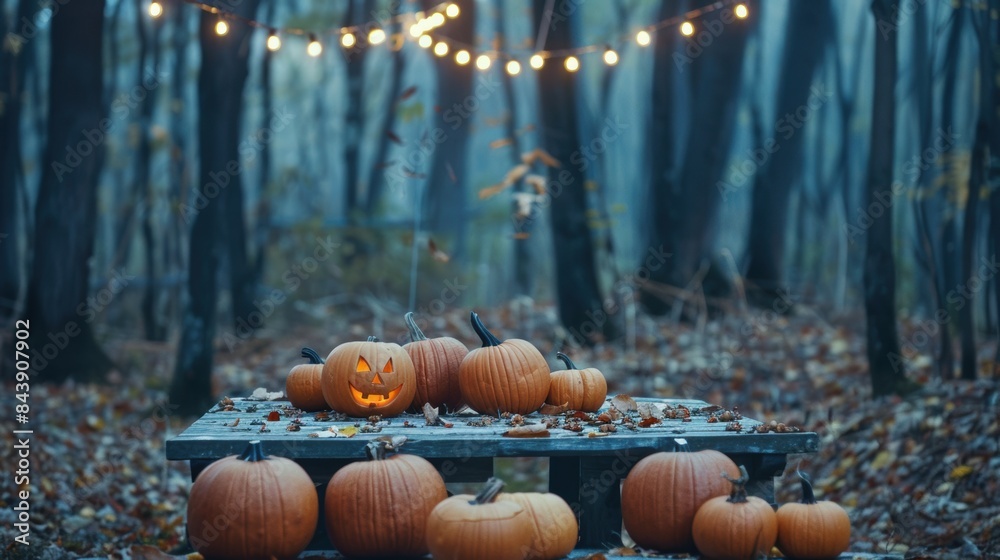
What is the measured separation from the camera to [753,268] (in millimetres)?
12562

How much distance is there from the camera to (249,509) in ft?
11.8

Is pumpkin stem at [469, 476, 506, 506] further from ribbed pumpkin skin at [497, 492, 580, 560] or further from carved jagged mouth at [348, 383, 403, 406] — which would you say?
carved jagged mouth at [348, 383, 403, 406]

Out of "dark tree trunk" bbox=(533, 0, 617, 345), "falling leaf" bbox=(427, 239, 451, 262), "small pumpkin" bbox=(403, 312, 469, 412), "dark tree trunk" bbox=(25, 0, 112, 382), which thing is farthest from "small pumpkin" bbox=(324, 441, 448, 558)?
"dark tree trunk" bbox=(25, 0, 112, 382)

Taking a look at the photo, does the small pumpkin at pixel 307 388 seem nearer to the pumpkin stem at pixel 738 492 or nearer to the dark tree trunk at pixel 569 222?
the pumpkin stem at pixel 738 492

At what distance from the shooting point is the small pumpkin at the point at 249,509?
11.8 ft

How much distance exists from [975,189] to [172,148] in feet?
47.1

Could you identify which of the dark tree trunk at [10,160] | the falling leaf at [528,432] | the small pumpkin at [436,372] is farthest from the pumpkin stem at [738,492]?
the dark tree trunk at [10,160]

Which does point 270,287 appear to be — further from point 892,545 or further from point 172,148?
point 892,545

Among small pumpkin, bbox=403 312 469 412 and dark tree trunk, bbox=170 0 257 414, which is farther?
dark tree trunk, bbox=170 0 257 414

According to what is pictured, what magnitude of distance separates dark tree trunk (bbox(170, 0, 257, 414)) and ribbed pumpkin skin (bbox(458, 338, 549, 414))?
522 cm

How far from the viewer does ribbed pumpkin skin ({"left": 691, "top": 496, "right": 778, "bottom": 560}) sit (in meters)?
3.60

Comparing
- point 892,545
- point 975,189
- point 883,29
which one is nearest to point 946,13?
point 883,29

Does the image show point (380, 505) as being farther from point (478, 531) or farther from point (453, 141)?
point (453, 141)

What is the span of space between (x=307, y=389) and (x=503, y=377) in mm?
1096
